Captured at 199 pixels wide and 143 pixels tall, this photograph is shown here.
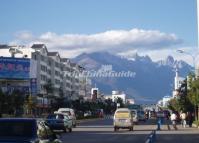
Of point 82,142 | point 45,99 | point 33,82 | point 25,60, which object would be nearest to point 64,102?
point 45,99

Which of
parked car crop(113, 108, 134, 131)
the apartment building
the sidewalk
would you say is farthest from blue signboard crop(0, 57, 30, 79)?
the sidewalk

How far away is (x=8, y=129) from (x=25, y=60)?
94.6 m

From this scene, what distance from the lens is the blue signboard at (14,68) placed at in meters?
107

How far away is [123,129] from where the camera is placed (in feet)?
184

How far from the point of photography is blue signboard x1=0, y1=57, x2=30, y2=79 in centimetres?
10706

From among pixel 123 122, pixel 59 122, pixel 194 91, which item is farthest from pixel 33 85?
pixel 59 122

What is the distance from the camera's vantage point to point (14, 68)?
107375 millimetres

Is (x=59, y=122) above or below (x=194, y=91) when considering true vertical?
below

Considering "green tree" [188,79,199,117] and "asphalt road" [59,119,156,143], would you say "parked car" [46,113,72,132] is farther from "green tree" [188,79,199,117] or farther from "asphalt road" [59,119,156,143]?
"green tree" [188,79,199,117]

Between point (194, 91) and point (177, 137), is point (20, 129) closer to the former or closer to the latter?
point (177, 137)

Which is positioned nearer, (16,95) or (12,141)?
(12,141)

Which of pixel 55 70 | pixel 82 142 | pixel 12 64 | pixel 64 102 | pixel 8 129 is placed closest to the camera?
pixel 8 129

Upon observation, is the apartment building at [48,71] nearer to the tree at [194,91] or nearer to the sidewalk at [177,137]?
the tree at [194,91]

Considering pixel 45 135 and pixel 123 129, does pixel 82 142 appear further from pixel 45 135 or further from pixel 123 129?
pixel 123 129
